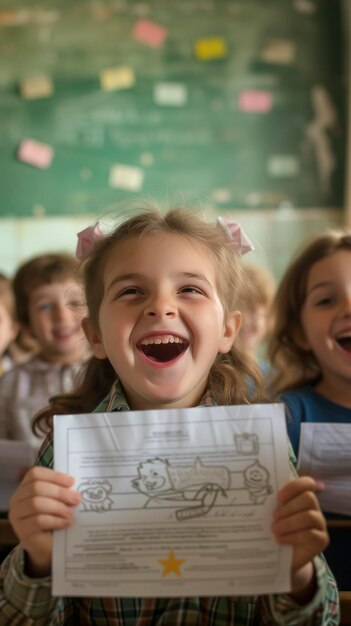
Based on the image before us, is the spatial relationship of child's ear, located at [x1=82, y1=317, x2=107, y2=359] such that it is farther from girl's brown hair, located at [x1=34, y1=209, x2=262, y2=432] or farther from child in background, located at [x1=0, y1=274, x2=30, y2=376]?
child in background, located at [x1=0, y1=274, x2=30, y2=376]

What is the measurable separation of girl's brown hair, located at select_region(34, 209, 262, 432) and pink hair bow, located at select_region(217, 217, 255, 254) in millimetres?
13

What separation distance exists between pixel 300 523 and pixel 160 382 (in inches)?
12.5

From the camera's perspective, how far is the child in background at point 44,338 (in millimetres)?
2348

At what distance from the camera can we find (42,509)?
917 millimetres

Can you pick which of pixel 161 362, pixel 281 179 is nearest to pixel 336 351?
pixel 161 362

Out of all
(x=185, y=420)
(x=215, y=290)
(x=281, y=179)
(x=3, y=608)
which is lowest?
(x=3, y=608)

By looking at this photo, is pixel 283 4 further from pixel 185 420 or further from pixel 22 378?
pixel 185 420

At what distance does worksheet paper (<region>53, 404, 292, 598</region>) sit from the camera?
0.91m

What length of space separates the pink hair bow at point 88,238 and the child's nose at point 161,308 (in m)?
0.30

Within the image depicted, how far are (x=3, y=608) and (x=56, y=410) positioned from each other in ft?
1.49

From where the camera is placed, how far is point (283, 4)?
3.71 m

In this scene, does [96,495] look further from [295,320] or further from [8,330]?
[8,330]

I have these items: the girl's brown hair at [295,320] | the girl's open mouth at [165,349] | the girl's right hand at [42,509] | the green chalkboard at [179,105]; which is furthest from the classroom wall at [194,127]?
the girl's right hand at [42,509]

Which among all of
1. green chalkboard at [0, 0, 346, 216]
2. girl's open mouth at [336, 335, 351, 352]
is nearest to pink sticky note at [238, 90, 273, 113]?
green chalkboard at [0, 0, 346, 216]
